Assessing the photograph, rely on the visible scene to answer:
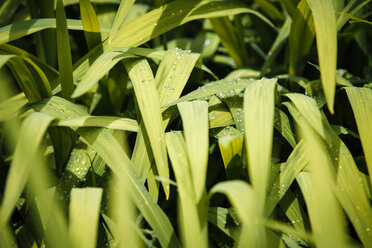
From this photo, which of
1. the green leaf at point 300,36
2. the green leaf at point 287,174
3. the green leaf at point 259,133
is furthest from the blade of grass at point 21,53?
the green leaf at point 300,36

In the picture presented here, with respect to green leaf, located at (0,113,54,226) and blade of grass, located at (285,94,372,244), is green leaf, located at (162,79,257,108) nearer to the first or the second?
blade of grass, located at (285,94,372,244)

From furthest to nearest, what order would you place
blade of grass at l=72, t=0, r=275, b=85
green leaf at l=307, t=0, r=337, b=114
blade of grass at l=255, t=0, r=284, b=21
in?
1. blade of grass at l=255, t=0, r=284, b=21
2. blade of grass at l=72, t=0, r=275, b=85
3. green leaf at l=307, t=0, r=337, b=114

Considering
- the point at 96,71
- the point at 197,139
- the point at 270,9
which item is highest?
the point at 270,9

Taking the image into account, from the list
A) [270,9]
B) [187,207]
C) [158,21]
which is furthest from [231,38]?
[187,207]

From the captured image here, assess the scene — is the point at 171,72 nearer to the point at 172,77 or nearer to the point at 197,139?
the point at 172,77

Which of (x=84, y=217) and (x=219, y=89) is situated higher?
(x=219, y=89)

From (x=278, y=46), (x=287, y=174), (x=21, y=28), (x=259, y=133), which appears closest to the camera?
(x=259, y=133)

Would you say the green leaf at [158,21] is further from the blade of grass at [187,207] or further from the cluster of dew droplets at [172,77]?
the blade of grass at [187,207]

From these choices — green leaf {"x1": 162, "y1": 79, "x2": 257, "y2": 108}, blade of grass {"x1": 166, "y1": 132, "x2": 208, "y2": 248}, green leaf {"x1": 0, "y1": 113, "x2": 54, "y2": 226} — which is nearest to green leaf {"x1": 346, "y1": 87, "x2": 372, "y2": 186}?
green leaf {"x1": 162, "y1": 79, "x2": 257, "y2": 108}
